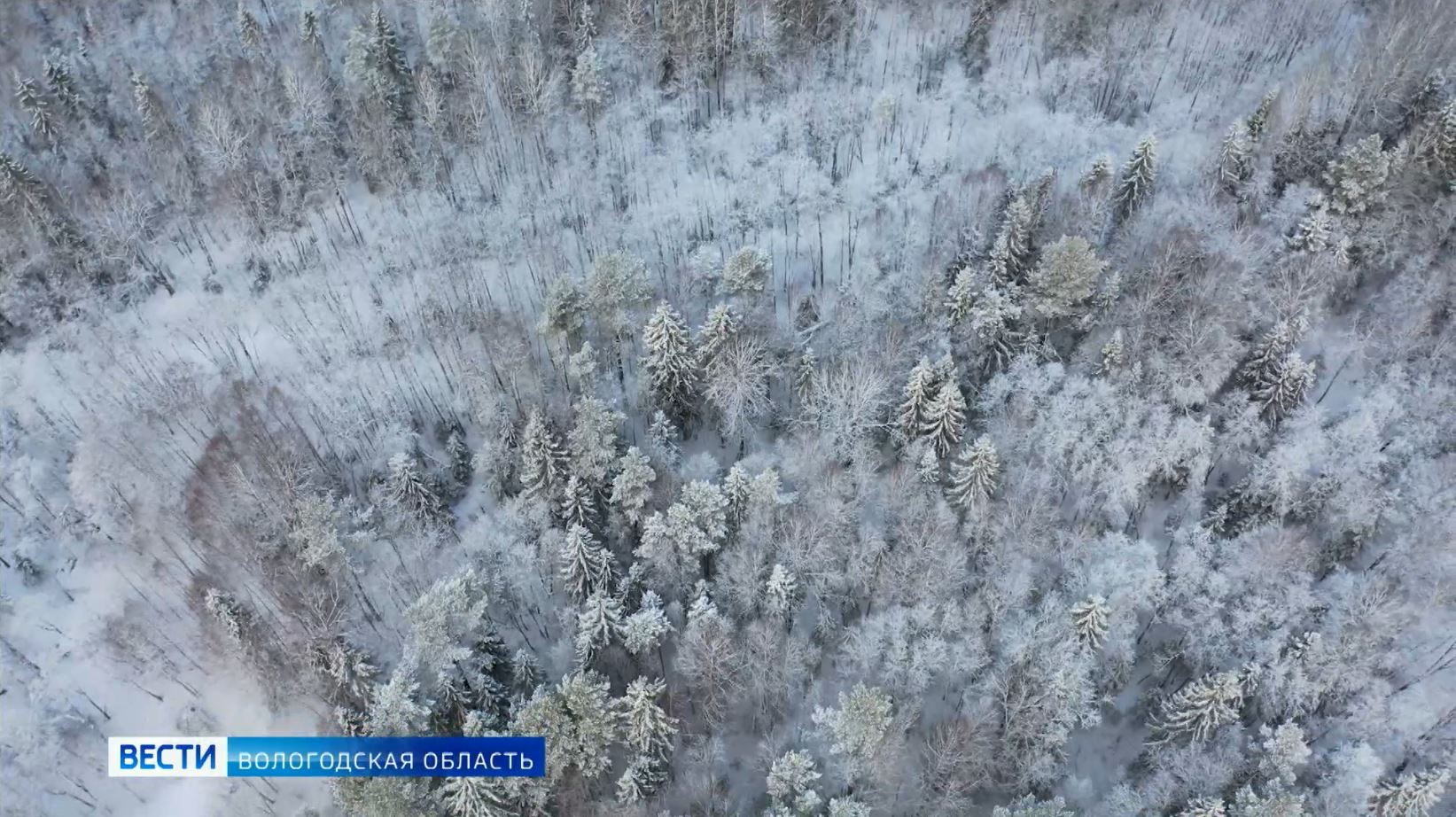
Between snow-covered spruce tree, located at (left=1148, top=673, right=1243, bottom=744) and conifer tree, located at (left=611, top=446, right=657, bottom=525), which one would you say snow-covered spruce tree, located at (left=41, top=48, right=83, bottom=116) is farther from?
snow-covered spruce tree, located at (left=1148, top=673, right=1243, bottom=744)

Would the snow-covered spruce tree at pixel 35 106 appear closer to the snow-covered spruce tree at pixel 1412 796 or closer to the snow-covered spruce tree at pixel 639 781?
the snow-covered spruce tree at pixel 639 781

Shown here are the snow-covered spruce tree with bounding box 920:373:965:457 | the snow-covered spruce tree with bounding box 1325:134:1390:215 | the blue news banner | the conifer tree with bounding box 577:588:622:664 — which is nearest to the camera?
the blue news banner

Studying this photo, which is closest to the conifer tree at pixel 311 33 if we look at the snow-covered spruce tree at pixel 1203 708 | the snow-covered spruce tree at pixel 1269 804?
the snow-covered spruce tree at pixel 1203 708

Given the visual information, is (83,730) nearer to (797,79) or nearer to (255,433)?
(255,433)

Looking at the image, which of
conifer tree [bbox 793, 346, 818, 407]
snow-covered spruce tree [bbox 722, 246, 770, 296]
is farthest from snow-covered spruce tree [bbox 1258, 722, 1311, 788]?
snow-covered spruce tree [bbox 722, 246, 770, 296]

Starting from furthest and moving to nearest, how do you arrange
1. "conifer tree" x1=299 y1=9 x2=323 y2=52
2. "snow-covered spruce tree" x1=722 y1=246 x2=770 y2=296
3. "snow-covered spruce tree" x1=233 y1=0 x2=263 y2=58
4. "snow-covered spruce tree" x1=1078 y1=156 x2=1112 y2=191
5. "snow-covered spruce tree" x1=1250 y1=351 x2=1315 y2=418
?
"snow-covered spruce tree" x1=233 y1=0 x2=263 y2=58, "conifer tree" x1=299 y1=9 x2=323 y2=52, "snow-covered spruce tree" x1=1078 y1=156 x2=1112 y2=191, "snow-covered spruce tree" x1=722 y1=246 x2=770 y2=296, "snow-covered spruce tree" x1=1250 y1=351 x2=1315 y2=418

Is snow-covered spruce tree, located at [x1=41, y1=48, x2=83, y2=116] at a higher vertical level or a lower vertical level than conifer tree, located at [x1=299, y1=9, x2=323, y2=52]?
lower

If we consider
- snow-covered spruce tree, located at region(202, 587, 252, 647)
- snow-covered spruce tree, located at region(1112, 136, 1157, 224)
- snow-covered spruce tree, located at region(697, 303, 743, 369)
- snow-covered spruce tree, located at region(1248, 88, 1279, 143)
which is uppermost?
snow-covered spruce tree, located at region(1248, 88, 1279, 143)

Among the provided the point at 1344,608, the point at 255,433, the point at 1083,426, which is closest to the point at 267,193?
the point at 255,433
